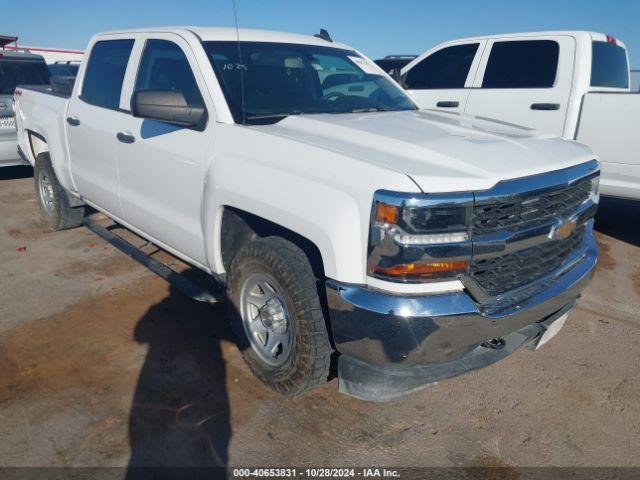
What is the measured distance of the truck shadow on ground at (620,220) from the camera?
20.1ft

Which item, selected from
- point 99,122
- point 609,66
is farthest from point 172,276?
point 609,66

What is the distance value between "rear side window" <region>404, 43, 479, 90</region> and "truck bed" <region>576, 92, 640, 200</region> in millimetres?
1746

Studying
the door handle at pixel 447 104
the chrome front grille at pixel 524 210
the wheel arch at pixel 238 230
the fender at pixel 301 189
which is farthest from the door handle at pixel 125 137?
the door handle at pixel 447 104

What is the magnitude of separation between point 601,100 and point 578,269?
3291 mm

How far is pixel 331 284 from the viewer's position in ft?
7.62

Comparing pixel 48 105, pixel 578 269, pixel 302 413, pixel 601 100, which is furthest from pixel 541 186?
pixel 48 105

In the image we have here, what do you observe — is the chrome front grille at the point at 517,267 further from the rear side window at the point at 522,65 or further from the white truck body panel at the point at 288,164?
the rear side window at the point at 522,65

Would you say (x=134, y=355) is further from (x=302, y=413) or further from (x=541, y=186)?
(x=541, y=186)

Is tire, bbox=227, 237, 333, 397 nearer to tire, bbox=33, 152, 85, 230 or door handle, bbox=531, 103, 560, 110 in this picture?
tire, bbox=33, 152, 85, 230

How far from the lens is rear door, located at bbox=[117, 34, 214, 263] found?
3.18 m

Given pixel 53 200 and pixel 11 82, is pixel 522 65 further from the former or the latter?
pixel 11 82

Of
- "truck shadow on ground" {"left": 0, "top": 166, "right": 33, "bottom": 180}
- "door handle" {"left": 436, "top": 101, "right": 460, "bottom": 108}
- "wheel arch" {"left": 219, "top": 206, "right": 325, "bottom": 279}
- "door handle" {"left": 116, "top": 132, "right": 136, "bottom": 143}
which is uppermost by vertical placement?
"door handle" {"left": 116, "top": 132, "right": 136, "bottom": 143}

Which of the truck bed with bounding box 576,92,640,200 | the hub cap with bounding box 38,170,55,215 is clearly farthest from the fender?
the truck bed with bounding box 576,92,640,200

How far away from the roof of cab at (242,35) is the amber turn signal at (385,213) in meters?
1.85
